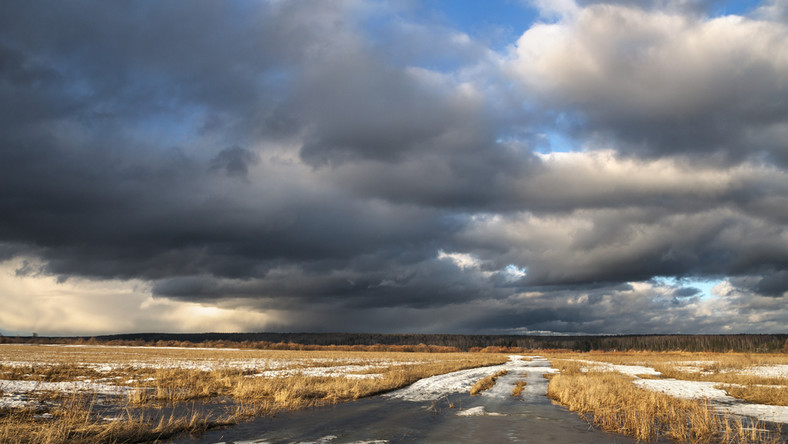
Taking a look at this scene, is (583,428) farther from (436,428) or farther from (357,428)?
(357,428)

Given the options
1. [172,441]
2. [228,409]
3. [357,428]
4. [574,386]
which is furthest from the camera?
[574,386]

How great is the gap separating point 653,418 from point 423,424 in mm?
10192

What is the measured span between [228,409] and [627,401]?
2233 centimetres

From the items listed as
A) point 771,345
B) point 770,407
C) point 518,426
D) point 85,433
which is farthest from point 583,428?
point 771,345

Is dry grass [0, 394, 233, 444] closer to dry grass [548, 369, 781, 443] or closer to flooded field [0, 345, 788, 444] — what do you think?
flooded field [0, 345, 788, 444]

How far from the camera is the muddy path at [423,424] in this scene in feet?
59.7

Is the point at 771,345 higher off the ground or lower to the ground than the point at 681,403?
lower

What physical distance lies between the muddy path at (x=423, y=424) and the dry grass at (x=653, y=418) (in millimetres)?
1134

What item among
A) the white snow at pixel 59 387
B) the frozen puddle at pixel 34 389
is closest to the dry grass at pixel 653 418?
the frozen puddle at pixel 34 389

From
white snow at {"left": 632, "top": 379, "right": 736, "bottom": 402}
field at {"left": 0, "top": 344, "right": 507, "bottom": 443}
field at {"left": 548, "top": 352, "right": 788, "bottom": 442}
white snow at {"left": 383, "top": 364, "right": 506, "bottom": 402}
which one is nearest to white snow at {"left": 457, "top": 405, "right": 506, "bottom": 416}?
field at {"left": 548, "top": 352, "right": 788, "bottom": 442}

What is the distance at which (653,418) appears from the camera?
2095cm

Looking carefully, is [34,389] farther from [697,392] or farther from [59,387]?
[697,392]

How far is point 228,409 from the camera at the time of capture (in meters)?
24.5

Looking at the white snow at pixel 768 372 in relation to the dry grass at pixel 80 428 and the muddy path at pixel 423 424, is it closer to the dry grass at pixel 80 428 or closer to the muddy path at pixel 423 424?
the muddy path at pixel 423 424
